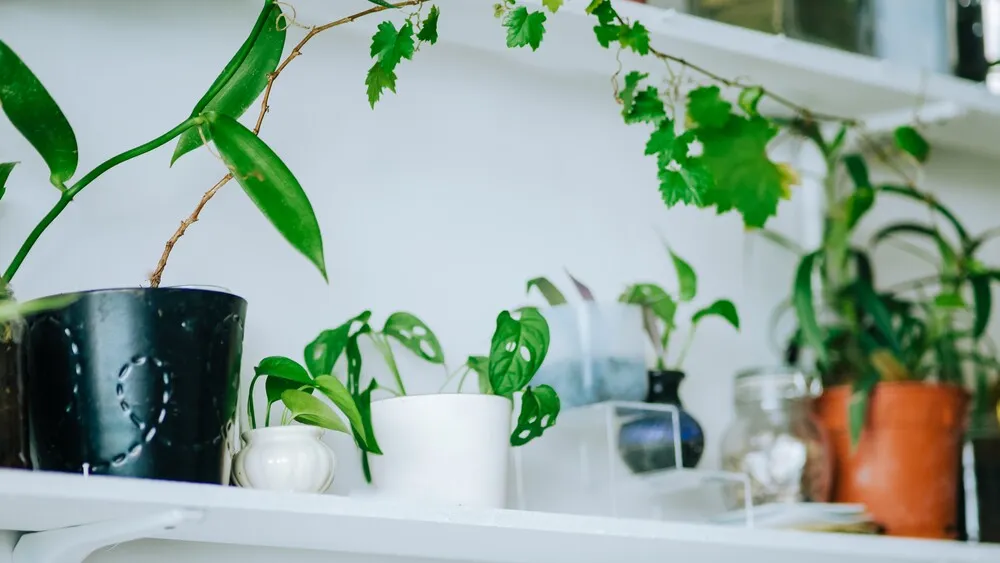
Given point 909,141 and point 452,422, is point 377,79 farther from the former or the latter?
point 909,141

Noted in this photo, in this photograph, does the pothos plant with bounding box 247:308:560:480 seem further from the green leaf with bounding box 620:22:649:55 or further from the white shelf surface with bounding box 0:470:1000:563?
the green leaf with bounding box 620:22:649:55

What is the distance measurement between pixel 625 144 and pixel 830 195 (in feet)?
0.91

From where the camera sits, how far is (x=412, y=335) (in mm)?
1141

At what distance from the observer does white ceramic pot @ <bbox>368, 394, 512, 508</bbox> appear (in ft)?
3.25

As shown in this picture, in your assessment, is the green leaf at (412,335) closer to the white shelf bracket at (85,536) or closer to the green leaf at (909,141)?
the white shelf bracket at (85,536)

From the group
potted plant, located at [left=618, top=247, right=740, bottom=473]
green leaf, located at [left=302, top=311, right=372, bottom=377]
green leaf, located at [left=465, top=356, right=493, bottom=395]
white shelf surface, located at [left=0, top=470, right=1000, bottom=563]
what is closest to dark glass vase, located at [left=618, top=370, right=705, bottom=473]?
potted plant, located at [left=618, top=247, right=740, bottom=473]

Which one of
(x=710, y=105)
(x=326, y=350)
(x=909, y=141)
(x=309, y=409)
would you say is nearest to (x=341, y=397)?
(x=309, y=409)

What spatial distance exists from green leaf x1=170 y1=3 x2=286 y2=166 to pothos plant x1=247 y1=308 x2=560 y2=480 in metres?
0.21

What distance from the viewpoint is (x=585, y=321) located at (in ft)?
3.86

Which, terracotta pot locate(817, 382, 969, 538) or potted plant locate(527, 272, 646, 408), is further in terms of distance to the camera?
terracotta pot locate(817, 382, 969, 538)

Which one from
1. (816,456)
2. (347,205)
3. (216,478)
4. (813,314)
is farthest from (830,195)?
(216,478)

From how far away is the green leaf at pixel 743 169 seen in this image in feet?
3.81

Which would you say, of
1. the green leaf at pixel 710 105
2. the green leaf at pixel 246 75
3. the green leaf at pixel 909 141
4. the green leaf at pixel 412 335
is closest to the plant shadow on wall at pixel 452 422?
the green leaf at pixel 412 335

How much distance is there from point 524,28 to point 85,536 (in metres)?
0.57
